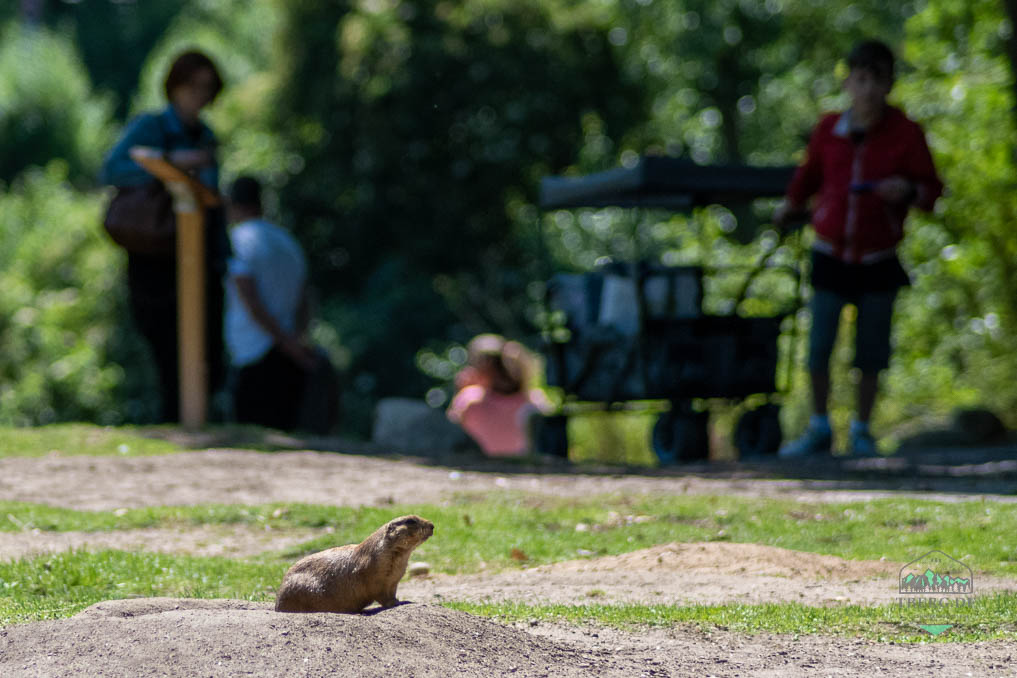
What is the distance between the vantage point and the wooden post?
30.5 feet

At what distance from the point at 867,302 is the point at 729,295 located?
6.90 meters

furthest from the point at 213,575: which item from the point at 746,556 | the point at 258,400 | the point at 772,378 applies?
the point at 772,378

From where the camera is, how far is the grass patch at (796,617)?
4.88 metres

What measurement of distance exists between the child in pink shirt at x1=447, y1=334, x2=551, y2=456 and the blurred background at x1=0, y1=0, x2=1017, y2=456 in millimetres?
3937

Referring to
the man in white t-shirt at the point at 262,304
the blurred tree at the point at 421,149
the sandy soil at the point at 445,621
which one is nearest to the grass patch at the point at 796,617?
the sandy soil at the point at 445,621

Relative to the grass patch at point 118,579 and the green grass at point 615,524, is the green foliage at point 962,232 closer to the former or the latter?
the green grass at point 615,524

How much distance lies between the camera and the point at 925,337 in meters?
15.3

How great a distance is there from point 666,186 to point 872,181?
58.7 inches

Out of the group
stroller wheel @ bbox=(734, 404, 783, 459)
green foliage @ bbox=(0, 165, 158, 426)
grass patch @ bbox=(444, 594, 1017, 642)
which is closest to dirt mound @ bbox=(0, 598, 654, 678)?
grass patch @ bbox=(444, 594, 1017, 642)

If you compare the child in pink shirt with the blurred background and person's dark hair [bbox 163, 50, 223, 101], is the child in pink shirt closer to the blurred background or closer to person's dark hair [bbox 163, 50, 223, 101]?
person's dark hair [bbox 163, 50, 223, 101]

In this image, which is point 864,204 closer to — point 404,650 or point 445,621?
point 445,621

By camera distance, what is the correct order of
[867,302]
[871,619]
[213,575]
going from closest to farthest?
1. [871,619]
2. [213,575]
3. [867,302]

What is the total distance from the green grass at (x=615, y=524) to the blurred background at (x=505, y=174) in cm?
761

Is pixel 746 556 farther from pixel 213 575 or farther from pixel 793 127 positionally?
pixel 793 127
